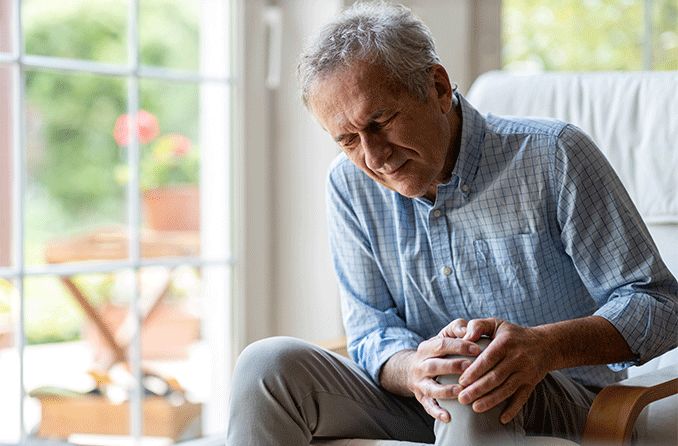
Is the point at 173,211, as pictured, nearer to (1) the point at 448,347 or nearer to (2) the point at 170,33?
(2) the point at 170,33

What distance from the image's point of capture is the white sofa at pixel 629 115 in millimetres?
2053

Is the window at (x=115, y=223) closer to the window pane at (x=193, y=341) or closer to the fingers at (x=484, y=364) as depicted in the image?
the window pane at (x=193, y=341)

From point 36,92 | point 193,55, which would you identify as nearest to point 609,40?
point 193,55

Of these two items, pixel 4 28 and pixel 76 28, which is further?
pixel 76 28

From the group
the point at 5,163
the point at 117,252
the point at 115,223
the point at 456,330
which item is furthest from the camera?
the point at 115,223

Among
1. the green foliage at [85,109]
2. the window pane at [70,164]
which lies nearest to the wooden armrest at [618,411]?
the green foliage at [85,109]

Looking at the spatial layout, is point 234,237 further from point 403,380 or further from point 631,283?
point 631,283

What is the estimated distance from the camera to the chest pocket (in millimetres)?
1675

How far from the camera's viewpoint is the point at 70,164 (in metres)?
5.43

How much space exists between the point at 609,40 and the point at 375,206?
3.19 meters

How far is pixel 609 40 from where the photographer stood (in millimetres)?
4637

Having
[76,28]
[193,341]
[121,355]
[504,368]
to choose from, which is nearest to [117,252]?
[121,355]

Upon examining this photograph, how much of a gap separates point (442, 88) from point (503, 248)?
11.8 inches

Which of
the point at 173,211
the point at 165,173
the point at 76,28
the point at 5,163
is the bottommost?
the point at 173,211
